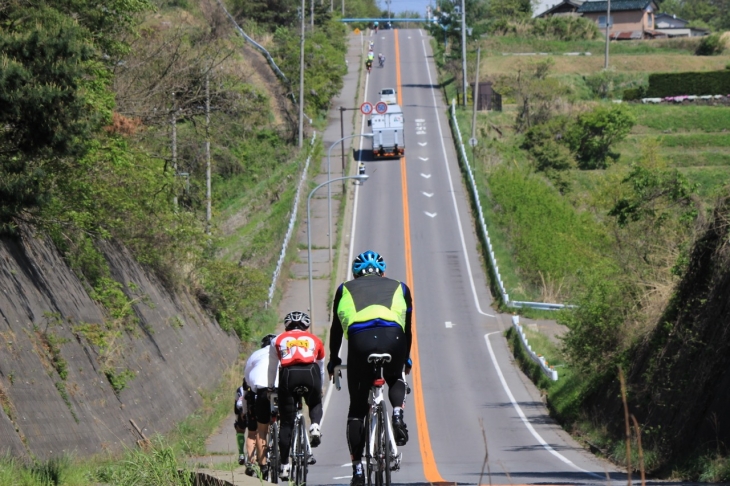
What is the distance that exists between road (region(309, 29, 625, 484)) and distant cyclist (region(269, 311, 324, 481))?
1.79m

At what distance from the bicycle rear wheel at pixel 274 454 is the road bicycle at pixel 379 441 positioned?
1.83 m

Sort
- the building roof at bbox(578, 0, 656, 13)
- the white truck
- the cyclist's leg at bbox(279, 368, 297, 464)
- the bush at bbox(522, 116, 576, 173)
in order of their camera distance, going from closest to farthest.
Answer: the cyclist's leg at bbox(279, 368, 297, 464)
the white truck
the bush at bbox(522, 116, 576, 173)
the building roof at bbox(578, 0, 656, 13)

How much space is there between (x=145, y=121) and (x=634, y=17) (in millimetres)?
116616

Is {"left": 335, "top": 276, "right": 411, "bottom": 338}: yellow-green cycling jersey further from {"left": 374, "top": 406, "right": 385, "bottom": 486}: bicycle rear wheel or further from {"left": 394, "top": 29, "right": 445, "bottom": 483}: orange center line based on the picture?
{"left": 394, "top": 29, "right": 445, "bottom": 483}: orange center line

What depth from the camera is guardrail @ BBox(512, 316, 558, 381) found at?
34875mm

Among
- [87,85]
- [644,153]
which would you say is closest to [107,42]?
[87,85]

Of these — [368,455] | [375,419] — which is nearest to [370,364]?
[375,419]

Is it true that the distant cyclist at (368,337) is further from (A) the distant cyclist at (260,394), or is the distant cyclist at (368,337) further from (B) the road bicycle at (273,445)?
(A) the distant cyclist at (260,394)

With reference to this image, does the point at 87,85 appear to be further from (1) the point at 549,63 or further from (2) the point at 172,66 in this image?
(1) the point at 549,63

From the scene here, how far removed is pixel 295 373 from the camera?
32.6 ft

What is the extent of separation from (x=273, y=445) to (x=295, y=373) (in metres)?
1.29

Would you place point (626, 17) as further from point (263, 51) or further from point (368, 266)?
point (368, 266)

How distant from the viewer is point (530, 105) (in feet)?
297

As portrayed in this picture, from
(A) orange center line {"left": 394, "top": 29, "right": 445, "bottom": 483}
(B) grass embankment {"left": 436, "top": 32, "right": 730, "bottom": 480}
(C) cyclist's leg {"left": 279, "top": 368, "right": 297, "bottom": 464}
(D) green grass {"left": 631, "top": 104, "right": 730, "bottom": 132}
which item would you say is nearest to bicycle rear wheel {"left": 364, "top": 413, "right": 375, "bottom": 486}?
(A) orange center line {"left": 394, "top": 29, "right": 445, "bottom": 483}
